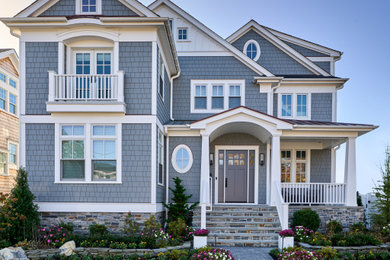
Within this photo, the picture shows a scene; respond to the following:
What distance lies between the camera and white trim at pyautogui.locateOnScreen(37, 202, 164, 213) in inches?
375

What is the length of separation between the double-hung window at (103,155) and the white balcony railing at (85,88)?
97 cm

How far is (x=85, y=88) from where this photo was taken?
9.74 m

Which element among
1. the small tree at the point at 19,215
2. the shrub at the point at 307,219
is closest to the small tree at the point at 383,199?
the shrub at the point at 307,219

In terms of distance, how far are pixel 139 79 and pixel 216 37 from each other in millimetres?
4989

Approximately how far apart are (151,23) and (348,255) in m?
8.24

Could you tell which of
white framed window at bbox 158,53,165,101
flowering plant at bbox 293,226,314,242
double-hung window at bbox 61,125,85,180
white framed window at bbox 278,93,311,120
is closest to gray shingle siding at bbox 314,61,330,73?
white framed window at bbox 278,93,311,120

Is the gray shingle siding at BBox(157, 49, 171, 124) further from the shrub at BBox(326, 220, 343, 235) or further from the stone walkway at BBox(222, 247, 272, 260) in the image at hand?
the shrub at BBox(326, 220, 343, 235)

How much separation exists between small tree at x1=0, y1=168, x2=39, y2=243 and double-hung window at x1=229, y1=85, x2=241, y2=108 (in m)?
7.87

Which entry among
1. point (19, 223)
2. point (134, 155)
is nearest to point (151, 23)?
point (134, 155)

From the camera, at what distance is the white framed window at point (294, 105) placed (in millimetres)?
13766

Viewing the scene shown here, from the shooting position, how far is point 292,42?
15.7m

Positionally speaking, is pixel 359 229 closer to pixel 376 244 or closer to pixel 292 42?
pixel 376 244

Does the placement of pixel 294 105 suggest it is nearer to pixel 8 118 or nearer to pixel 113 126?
pixel 113 126

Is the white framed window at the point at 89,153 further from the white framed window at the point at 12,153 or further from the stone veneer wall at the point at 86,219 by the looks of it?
the white framed window at the point at 12,153
